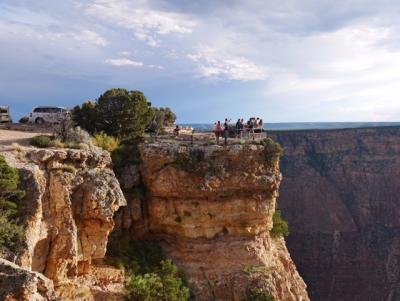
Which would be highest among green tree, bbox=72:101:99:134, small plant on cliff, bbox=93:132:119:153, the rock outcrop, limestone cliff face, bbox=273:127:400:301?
green tree, bbox=72:101:99:134

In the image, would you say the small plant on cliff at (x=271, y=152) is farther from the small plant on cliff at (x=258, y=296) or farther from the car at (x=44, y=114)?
the car at (x=44, y=114)

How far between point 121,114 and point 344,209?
129 feet

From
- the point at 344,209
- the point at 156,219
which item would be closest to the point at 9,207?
the point at 156,219

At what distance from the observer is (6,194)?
15734 mm

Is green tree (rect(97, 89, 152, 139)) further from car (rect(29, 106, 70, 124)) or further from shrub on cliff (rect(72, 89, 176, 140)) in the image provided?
car (rect(29, 106, 70, 124))

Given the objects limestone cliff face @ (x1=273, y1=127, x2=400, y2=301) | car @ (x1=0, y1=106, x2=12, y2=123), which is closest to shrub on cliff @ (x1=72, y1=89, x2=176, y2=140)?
car @ (x1=0, y1=106, x2=12, y2=123)

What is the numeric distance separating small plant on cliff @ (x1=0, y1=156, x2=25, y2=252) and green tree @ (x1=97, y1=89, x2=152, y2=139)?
1006cm

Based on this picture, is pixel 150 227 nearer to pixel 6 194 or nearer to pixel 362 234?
pixel 6 194

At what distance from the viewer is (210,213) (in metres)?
23.9

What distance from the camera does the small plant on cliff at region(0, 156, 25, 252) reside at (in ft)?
47.8

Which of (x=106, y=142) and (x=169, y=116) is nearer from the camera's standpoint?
(x=106, y=142)

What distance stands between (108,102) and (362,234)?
128 feet

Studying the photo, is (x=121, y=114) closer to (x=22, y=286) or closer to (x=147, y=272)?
(x=147, y=272)

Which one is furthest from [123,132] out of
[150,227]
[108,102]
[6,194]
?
[6,194]
